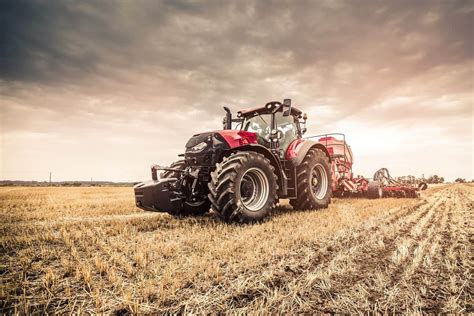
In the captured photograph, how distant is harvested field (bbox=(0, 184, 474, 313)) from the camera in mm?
2031

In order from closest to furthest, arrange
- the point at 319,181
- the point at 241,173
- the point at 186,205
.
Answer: the point at 241,173 → the point at 186,205 → the point at 319,181

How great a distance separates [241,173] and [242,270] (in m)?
2.38

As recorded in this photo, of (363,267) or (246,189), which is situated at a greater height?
(246,189)

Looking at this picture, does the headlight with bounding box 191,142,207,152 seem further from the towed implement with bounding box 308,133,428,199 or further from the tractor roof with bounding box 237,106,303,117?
the towed implement with bounding box 308,133,428,199

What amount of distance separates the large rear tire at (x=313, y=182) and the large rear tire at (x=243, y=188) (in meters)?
1.48

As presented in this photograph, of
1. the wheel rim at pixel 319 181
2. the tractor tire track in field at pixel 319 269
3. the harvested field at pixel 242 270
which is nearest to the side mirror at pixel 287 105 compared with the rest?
the wheel rim at pixel 319 181

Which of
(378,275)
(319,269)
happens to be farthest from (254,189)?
(378,275)

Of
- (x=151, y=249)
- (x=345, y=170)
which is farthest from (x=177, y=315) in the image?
(x=345, y=170)

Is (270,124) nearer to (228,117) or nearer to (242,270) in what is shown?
(228,117)

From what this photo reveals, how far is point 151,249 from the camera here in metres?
3.41

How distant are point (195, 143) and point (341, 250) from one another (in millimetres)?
3359

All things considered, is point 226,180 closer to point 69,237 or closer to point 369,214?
point 69,237

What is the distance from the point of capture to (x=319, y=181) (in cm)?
781

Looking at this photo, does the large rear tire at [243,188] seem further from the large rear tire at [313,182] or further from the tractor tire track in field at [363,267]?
the tractor tire track in field at [363,267]
